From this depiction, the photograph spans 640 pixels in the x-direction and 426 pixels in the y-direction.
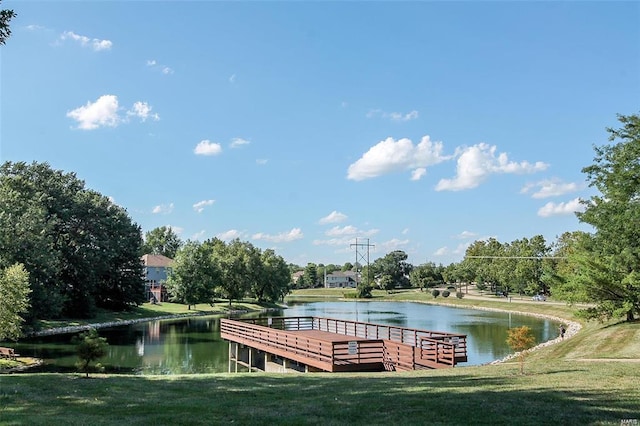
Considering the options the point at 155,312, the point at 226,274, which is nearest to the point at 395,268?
the point at 226,274

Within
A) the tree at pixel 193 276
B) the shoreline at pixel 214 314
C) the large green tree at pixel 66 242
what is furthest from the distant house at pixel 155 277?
the shoreline at pixel 214 314

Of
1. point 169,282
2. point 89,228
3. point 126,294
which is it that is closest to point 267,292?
point 169,282

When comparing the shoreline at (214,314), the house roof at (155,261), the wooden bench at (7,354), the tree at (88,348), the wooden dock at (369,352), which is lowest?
the shoreline at (214,314)

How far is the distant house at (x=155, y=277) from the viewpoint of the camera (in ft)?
278

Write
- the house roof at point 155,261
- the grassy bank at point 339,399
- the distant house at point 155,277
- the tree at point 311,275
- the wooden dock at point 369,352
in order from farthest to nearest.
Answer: the tree at point 311,275 < the house roof at point 155,261 < the distant house at point 155,277 < the wooden dock at point 369,352 < the grassy bank at point 339,399

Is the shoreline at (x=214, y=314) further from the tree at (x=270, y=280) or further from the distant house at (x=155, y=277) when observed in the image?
the distant house at (x=155, y=277)

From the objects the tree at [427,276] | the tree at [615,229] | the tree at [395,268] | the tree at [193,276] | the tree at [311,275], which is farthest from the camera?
the tree at [311,275]

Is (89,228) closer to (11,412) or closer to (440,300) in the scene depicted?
(11,412)

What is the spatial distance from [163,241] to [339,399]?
13951 centimetres

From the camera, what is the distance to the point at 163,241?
14325cm

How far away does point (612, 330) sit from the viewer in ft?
98.8

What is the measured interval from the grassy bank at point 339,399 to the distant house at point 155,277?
236ft

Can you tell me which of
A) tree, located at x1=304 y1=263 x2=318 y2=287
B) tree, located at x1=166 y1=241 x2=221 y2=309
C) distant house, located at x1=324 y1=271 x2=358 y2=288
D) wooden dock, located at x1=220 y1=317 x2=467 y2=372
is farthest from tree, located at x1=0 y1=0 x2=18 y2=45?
distant house, located at x1=324 y1=271 x2=358 y2=288

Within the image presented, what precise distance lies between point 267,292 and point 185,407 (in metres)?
78.4
